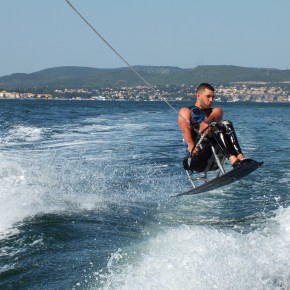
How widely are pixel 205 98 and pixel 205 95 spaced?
0.17 ft

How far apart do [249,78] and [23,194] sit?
545 feet

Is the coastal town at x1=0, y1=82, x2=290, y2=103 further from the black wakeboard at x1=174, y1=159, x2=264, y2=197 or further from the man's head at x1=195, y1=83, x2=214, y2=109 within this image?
the black wakeboard at x1=174, y1=159, x2=264, y2=197

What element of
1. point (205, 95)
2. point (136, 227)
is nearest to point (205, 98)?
point (205, 95)

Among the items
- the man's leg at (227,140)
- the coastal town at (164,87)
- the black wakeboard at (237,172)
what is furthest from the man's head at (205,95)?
the coastal town at (164,87)

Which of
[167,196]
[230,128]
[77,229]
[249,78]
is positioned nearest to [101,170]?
[167,196]

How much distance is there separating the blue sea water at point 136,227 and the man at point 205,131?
1.06 meters

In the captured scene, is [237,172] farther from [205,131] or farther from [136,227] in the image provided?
[136,227]

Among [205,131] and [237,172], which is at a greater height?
→ [205,131]

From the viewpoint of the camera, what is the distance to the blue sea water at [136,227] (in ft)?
20.3

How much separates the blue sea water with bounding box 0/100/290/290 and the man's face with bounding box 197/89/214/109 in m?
1.78

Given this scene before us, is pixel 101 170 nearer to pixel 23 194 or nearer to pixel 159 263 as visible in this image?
pixel 23 194

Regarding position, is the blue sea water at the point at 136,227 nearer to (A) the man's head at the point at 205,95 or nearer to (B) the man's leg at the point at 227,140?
(B) the man's leg at the point at 227,140

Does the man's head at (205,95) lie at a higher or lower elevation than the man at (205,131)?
higher

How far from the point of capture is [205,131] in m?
8.04
